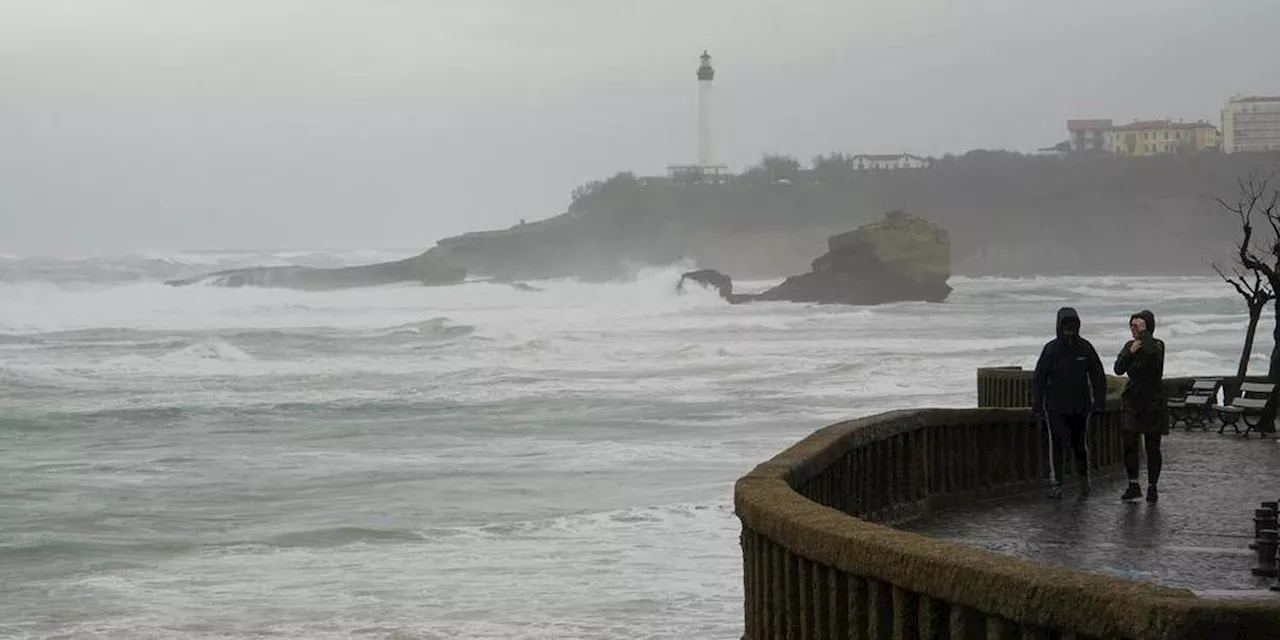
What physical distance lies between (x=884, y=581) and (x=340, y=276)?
146 meters

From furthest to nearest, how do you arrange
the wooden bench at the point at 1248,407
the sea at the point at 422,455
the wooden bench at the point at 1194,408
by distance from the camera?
the wooden bench at the point at 1194,408, the wooden bench at the point at 1248,407, the sea at the point at 422,455

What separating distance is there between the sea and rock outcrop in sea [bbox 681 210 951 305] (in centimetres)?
1985

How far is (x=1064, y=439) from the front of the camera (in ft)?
45.7

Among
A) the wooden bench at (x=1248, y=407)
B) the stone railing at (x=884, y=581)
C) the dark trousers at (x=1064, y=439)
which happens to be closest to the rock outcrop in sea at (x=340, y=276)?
the wooden bench at (x=1248, y=407)

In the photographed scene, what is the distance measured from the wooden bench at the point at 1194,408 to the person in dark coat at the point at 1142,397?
24.6 feet

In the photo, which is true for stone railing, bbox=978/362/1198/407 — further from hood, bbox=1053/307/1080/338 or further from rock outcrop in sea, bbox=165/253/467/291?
rock outcrop in sea, bbox=165/253/467/291

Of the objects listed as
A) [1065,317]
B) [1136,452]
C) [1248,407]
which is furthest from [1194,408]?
[1065,317]

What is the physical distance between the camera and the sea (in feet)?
52.8

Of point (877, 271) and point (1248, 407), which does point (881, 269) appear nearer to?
Answer: point (877, 271)

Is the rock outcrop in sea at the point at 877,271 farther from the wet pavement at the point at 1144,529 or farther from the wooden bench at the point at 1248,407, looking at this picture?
the wet pavement at the point at 1144,529

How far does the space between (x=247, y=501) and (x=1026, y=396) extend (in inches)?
424

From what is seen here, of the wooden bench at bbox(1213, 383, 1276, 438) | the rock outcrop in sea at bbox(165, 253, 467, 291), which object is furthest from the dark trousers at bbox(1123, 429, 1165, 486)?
the rock outcrop in sea at bbox(165, 253, 467, 291)

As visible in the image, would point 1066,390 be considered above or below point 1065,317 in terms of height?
below

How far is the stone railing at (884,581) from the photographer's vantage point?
14.0 ft
